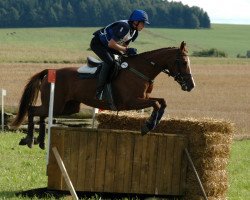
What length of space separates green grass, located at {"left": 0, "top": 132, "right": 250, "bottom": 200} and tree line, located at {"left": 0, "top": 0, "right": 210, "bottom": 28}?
97056mm

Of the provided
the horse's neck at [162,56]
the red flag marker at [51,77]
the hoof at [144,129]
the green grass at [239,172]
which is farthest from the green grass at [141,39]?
the hoof at [144,129]

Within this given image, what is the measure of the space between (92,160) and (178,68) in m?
1.84

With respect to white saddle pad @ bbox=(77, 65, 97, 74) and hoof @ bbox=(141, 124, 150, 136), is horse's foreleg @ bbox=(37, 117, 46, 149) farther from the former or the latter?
hoof @ bbox=(141, 124, 150, 136)

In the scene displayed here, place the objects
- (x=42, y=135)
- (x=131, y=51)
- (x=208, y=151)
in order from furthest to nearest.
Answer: (x=42, y=135) → (x=131, y=51) → (x=208, y=151)

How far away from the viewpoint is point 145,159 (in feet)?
35.6

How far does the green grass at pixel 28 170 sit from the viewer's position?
454 inches

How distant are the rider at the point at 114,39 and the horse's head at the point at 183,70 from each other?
2.25ft

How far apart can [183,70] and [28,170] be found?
386cm

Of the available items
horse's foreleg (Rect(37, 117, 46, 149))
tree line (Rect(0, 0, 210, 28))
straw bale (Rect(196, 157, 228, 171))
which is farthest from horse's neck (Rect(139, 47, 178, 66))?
tree line (Rect(0, 0, 210, 28))

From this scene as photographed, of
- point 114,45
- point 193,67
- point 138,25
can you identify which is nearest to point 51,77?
point 114,45

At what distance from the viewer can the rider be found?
10.9 meters

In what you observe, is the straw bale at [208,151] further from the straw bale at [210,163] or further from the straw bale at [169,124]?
the straw bale at [169,124]

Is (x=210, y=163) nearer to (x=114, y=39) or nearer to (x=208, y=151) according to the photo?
(x=208, y=151)

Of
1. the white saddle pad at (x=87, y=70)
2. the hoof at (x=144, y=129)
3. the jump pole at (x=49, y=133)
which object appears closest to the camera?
the jump pole at (x=49, y=133)
